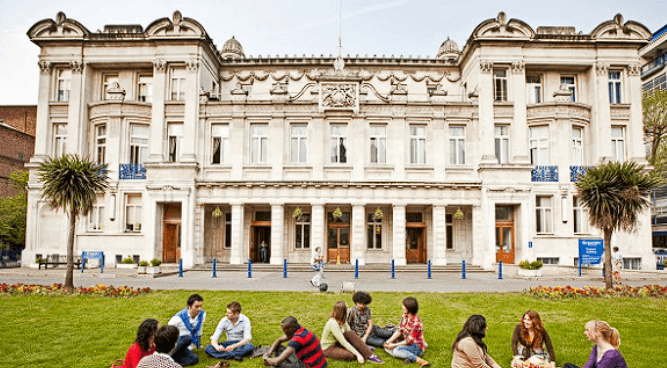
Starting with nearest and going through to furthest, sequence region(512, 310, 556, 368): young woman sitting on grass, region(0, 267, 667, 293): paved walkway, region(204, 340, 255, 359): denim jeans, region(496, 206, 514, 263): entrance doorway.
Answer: region(512, 310, 556, 368): young woman sitting on grass, region(204, 340, 255, 359): denim jeans, region(0, 267, 667, 293): paved walkway, region(496, 206, 514, 263): entrance doorway

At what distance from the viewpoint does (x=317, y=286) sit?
19.0m

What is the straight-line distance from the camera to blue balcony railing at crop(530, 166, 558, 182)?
30.6m

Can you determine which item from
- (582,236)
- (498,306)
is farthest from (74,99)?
(582,236)

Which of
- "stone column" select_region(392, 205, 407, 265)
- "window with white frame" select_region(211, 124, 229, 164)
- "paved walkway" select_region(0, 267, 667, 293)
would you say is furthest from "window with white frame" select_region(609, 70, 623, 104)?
"window with white frame" select_region(211, 124, 229, 164)

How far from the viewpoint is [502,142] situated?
102 ft

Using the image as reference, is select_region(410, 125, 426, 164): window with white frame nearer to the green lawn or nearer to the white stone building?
the white stone building

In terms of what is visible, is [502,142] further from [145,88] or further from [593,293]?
[145,88]

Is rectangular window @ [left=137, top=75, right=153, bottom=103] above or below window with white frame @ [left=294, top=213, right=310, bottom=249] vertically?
above

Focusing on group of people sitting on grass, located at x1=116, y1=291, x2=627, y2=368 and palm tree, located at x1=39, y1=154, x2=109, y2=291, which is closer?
group of people sitting on grass, located at x1=116, y1=291, x2=627, y2=368

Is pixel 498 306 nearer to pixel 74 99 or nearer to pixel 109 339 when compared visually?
pixel 109 339

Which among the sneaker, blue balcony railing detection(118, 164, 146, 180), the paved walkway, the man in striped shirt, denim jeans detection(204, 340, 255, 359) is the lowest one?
the paved walkway

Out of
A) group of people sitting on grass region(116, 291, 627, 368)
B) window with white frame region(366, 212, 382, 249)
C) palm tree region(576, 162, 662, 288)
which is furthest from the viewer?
window with white frame region(366, 212, 382, 249)

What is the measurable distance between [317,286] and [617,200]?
12.1 m

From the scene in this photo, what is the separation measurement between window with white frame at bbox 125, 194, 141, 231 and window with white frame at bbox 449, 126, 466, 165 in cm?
2142
